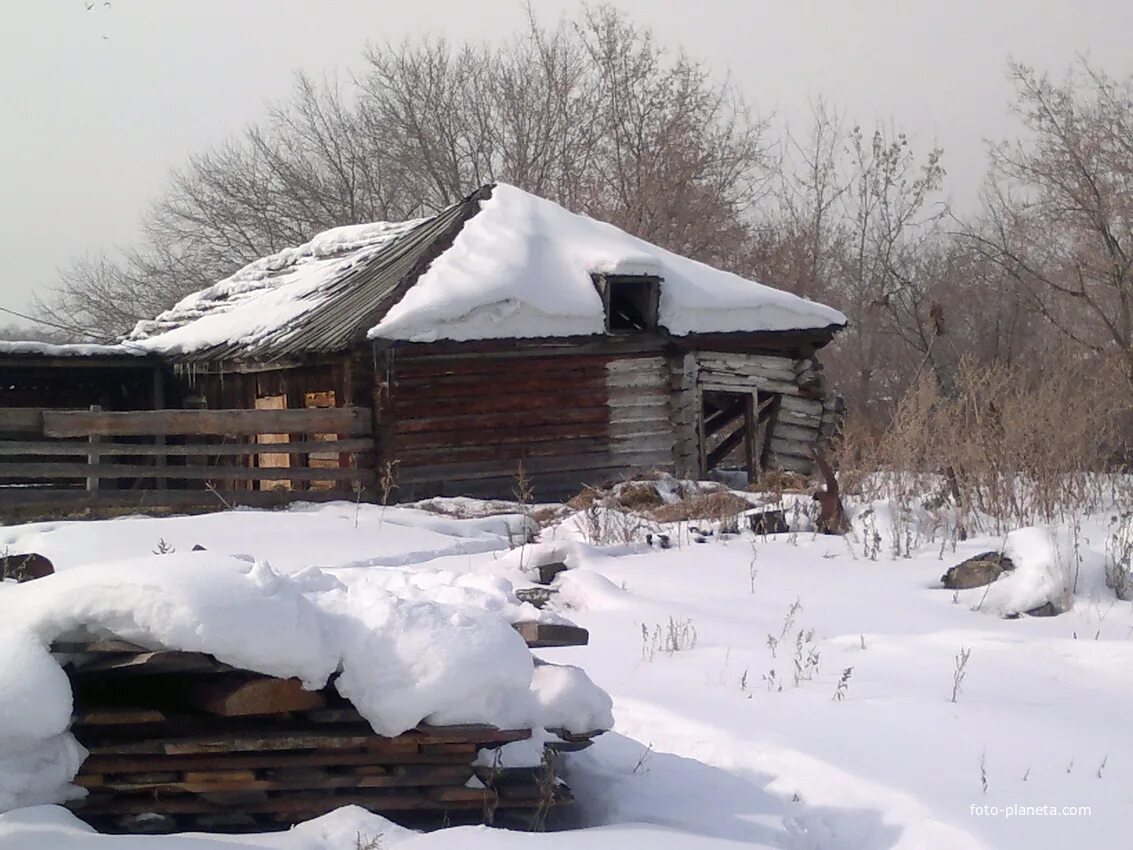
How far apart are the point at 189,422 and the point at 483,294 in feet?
14.0

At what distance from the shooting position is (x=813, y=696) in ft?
18.0

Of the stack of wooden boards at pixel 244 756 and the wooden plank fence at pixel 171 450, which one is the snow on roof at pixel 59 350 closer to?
the wooden plank fence at pixel 171 450

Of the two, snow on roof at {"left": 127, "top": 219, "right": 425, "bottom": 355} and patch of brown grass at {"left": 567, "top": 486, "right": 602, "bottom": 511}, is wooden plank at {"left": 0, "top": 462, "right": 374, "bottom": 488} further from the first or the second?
snow on roof at {"left": 127, "top": 219, "right": 425, "bottom": 355}

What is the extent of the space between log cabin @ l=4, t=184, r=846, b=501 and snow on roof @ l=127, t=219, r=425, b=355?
92 millimetres

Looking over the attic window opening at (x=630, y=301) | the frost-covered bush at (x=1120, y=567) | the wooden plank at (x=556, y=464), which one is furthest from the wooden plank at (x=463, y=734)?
the attic window opening at (x=630, y=301)

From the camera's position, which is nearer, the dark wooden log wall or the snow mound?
the snow mound

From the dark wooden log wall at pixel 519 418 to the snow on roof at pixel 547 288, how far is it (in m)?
0.47

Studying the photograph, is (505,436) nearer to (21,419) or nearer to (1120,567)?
(21,419)

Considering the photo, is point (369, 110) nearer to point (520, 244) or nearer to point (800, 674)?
point (520, 244)

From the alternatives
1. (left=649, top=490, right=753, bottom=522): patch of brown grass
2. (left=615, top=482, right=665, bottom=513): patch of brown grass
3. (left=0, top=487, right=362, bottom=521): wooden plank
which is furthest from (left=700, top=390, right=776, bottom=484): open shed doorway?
(left=0, top=487, right=362, bottom=521): wooden plank

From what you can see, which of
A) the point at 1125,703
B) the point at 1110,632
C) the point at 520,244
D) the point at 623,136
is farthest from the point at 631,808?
the point at 623,136

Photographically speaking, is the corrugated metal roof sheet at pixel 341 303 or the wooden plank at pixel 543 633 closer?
the wooden plank at pixel 543 633

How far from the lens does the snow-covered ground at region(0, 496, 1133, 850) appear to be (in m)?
4.01

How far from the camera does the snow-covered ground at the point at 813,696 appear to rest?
4012 millimetres
